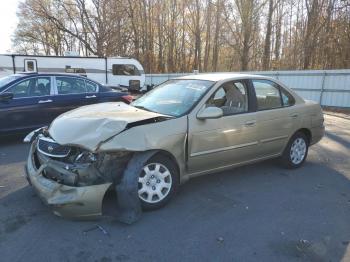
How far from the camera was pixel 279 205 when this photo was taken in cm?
441

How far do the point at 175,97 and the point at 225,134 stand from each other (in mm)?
881

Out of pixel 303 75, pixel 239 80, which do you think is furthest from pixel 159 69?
pixel 239 80

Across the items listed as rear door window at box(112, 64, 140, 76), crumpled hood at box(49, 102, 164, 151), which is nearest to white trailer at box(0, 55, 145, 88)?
rear door window at box(112, 64, 140, 76)

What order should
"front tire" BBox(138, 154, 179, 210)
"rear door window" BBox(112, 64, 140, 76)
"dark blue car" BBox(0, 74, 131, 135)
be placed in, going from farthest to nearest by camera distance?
"rear door window" BBox(112, 64, 140, 76) → "dark blue car" BBox(0, 74, 131, 135) → "front tire" BBox(138, 154, 179, 210)

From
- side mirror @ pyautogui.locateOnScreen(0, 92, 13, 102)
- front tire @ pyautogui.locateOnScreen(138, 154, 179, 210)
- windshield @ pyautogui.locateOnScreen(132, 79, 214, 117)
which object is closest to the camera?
front tire @ pyautogui.locateOnScreen(138, 154, 179, 210)

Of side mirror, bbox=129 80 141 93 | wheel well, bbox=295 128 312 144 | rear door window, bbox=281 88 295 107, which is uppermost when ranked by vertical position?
rear door window, bbox=281 88 295 107

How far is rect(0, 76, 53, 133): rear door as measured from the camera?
721cm

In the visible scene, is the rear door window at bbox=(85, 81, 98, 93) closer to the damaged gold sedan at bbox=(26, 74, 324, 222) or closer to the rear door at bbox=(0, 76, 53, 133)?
the rear door at bbox=(0, 76, 53, 133)

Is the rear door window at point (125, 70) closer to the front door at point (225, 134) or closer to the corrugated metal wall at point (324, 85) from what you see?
the corrugated metal wall at point (324, 85)

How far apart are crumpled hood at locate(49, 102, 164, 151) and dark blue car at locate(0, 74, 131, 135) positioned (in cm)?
327

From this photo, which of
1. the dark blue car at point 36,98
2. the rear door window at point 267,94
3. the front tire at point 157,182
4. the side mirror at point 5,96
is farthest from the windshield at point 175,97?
the side mirror at point 5,96

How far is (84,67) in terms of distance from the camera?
21547mm

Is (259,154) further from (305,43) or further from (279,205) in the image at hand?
(305,43)

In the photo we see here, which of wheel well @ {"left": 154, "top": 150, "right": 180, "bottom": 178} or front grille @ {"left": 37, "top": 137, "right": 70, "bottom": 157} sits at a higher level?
front grille @ {"left": 37, "top": 137, "right": 70, "bottom": 157}
